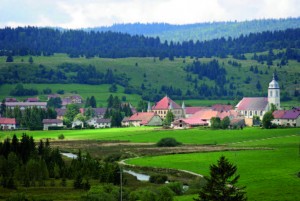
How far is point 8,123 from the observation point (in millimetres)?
179500

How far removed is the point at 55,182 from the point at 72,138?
66593 mm

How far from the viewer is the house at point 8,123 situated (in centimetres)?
17721

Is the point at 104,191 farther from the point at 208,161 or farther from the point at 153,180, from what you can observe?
the point at 208,161

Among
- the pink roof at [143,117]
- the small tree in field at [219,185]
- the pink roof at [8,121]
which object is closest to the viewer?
the small tree in field at [219,185]

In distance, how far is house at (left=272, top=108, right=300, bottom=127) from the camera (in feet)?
511

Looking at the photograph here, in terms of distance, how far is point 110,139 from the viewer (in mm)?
135625

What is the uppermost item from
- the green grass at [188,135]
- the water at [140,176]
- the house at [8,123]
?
the house at [8,123]

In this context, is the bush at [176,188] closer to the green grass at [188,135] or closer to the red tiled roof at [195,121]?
the green grass at [188,135]

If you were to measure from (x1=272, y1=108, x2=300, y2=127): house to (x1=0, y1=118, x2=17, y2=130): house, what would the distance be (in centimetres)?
6317

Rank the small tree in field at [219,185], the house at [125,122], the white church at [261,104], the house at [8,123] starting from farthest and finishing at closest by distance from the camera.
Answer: the house at [125,122] < the white church at [261,104] < the house at [8,123] < the small tree in field at [219,185]

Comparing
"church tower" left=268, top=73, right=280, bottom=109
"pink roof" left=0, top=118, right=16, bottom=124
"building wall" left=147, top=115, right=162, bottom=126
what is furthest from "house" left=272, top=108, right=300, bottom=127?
"pink roof" left=0, top=118, right=16, bottom=124

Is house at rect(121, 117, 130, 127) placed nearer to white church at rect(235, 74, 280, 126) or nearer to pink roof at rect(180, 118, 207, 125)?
pink roof at rect(180, 118, 207, 125)

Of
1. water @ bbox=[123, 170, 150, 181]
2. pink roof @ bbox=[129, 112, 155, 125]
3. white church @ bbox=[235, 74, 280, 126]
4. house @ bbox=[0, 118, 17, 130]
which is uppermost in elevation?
white church @ bbox=[235, 74, 280, 126]

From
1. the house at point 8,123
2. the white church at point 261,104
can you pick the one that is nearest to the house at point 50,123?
the house at point 8,123
